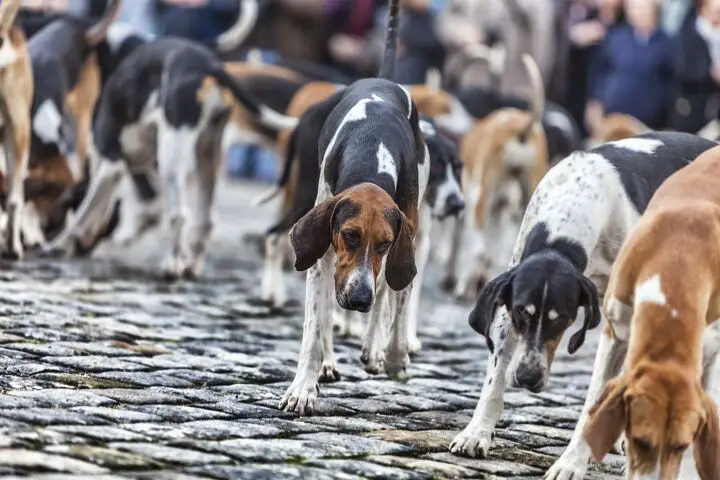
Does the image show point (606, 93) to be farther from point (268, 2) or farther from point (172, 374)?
point (172, 374)

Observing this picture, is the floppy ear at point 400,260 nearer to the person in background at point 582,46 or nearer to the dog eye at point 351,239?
the dog eye at point 351,239

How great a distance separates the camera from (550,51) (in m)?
14.5

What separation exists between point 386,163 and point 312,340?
82cm

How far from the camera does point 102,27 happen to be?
1111cm

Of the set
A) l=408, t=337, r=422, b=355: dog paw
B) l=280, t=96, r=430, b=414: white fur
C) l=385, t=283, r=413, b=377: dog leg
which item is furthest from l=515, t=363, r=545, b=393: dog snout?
l=408, t=337, r=422, b=355: dog paw

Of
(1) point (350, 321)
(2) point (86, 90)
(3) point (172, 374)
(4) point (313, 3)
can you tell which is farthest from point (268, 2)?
(3) point (172, 374)

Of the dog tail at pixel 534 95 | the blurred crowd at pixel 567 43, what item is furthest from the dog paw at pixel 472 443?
the blurred crowd at pixel 567 43

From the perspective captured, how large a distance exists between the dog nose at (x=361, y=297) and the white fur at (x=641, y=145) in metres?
1.40

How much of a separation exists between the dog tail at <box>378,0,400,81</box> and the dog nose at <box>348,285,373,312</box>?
224 centimetres

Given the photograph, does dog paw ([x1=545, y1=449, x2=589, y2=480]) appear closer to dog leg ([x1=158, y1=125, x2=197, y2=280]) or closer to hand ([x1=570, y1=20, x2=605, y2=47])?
dog leg ([x1=158, y1=125, x2=197, y2=280])

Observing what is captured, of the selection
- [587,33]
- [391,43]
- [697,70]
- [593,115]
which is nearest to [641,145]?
[391,43]

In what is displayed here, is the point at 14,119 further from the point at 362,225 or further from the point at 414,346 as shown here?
the point at 362,225

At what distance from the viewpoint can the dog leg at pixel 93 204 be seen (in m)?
10.6

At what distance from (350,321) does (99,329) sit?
1.60m
